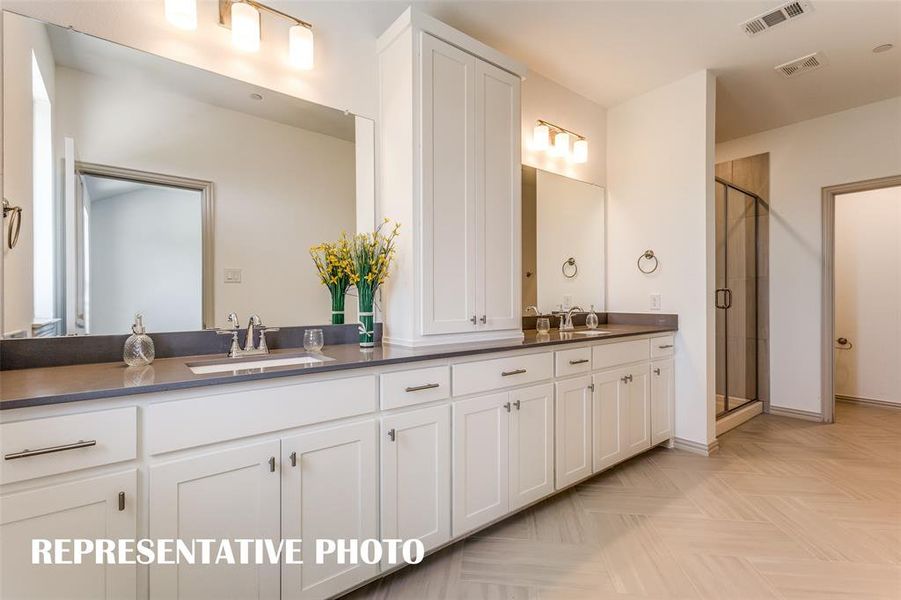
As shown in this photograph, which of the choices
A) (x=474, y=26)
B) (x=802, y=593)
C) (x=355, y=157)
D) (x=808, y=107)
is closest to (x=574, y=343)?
(x=802, y=593)

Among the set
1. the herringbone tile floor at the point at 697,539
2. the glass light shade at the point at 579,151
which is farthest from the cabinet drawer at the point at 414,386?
the glass light shade at the point at 579,151

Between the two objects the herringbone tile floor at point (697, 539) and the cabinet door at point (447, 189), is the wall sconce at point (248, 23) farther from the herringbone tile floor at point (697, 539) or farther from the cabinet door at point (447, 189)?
the herringbone tile floor at point (697, 539)

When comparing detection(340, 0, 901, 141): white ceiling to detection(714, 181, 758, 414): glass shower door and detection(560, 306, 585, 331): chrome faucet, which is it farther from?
detection(560, 306, 585, 331): chrome faucet

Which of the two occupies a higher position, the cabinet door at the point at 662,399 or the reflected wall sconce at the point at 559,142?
the reflected wall sconce at the point at 559,142

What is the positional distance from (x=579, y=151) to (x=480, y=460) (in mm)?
2474

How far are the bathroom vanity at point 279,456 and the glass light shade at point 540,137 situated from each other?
5.05 ft

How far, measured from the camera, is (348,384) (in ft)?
5.04

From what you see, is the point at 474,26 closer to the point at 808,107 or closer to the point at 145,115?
the point at 145,115

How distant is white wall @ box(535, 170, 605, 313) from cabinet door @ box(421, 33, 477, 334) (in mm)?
978

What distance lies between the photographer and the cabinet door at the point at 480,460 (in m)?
1.85

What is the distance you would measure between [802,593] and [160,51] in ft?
10.9

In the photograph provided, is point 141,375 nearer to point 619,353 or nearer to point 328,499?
point 328,499

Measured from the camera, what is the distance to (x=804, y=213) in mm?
3916

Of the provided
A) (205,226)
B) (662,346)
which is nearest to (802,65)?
(662,346)
